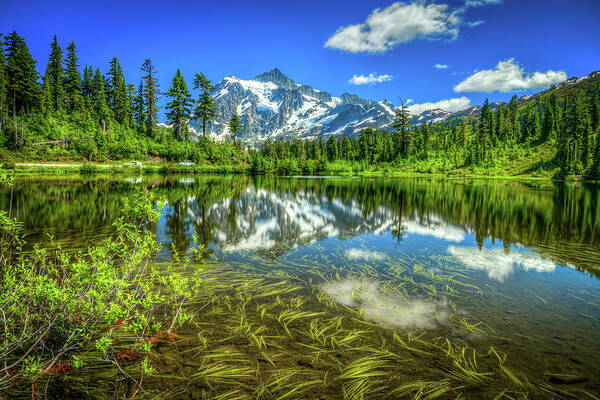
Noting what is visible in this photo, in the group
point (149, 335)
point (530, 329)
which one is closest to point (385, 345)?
point (530, 329)

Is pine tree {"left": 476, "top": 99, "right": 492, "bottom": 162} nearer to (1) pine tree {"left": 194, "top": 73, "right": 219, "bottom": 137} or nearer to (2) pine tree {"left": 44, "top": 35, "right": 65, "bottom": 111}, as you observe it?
(1) pine tree {"left": 194, "top": 73, "right": 219, "bottom": 137}

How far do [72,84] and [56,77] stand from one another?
390 cm

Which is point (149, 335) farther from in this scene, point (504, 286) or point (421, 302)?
point (504, 286)

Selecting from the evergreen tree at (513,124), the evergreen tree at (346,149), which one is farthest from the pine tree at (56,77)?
the evergreen tree at (513,124)

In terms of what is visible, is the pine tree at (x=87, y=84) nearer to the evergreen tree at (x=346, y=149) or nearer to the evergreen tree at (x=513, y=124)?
the evergreen tree at (x=346, y=149)

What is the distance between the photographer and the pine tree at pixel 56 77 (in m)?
70.9

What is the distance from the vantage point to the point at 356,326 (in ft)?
19.3

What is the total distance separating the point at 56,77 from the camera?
2911 inches

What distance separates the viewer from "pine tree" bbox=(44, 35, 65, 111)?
70.9 m

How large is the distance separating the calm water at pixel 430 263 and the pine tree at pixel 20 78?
6097cm

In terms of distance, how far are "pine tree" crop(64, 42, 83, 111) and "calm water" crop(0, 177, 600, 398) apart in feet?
231

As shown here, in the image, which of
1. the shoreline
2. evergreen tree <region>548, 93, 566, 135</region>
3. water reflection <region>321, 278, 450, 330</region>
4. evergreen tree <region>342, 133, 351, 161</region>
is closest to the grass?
water reflection <region>321, 278, 450, 330</region>

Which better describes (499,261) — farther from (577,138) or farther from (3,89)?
(577,138)

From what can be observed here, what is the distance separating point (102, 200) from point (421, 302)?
24.3 metres
